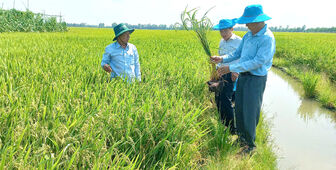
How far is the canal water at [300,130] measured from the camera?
9.26ft

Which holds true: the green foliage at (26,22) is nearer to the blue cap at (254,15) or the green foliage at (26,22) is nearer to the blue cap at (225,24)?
the blue cap at (225,24)

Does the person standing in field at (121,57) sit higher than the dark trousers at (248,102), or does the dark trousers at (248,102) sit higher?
the person standing in field at (121,57)

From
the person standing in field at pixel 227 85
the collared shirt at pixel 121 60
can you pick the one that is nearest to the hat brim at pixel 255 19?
the person standing in field at pixel 227 85

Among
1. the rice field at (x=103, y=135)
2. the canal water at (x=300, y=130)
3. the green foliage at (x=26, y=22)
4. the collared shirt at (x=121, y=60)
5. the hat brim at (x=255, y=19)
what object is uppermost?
the green foliage at (x=26, y=22)

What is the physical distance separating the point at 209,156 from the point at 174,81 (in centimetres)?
130

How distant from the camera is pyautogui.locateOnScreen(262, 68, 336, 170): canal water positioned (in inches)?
111

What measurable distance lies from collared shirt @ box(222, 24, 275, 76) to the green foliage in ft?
50.8

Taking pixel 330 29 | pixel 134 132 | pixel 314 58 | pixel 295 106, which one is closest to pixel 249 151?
pixel 134 132

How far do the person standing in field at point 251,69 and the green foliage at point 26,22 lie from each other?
50.7 ft

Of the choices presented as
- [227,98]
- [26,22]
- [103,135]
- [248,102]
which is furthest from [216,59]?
[26,22]

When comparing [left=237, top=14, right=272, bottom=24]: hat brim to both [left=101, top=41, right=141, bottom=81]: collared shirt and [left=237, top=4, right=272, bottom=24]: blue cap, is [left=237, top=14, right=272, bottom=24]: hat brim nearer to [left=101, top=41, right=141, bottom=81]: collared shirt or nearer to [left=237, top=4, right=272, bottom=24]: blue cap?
[left=237, top=4, right=272, bottom=24]: blue cap

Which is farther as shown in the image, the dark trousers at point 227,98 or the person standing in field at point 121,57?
the dark trousers at point 227,98

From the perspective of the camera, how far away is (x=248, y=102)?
7.70ft

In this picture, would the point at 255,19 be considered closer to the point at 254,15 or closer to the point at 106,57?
the point at 254,15
